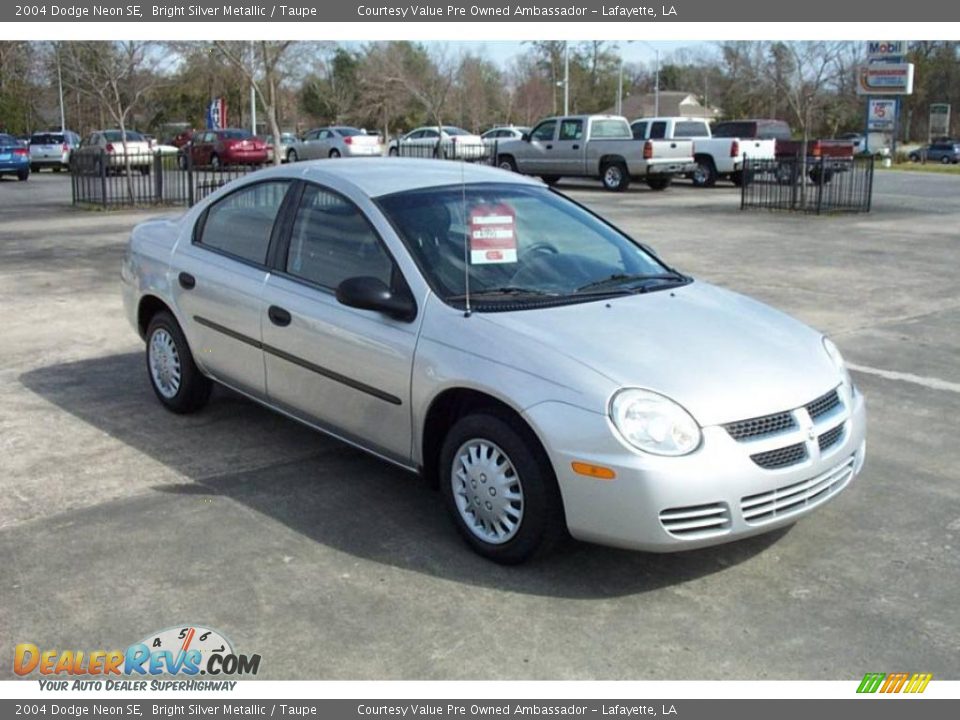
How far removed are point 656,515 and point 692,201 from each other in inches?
825

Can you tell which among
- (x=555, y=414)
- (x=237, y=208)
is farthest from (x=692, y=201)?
(x=555, y=414)

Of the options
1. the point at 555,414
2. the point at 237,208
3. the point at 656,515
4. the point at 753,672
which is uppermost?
the point at 237,208

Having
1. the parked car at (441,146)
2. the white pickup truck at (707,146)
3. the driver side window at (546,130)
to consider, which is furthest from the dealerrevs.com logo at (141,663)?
the white pickup truck at (707,146)

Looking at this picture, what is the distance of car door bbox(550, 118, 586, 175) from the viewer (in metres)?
27.3

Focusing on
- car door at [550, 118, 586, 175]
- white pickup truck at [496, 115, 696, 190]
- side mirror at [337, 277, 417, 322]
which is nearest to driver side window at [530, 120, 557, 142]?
white pickup truck at [496, 115, 696, 190]

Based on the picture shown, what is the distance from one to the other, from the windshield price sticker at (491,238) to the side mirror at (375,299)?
1.38 ft

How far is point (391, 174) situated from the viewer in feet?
17.6

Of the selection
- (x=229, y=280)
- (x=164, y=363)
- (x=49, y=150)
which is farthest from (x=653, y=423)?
(x=49, y=150)

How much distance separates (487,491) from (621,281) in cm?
140

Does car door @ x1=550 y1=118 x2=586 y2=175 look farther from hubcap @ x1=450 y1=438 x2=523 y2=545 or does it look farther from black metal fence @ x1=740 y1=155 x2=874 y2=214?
hubcap @ x1=450 y1=438 x2=523 y2=545

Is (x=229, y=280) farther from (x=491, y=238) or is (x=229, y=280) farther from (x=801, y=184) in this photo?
(x=801, y=184)

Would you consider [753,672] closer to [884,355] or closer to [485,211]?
[485,211]

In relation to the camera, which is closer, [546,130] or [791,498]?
[791,498]

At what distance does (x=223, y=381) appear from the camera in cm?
592
